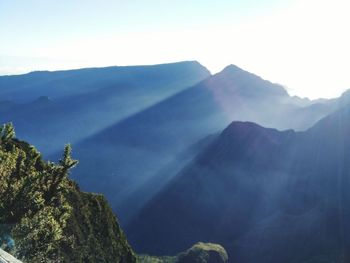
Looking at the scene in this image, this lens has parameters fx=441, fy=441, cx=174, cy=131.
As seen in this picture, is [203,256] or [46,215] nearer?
[46,215]

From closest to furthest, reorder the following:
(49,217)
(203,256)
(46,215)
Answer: (49,217), (46,215), (203,256)

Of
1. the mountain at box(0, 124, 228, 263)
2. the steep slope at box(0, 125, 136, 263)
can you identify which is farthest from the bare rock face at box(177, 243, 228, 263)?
the steep slope at box(0, 125, 136, 263)

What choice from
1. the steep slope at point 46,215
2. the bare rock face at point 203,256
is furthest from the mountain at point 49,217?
the bare rock face at point 203,256

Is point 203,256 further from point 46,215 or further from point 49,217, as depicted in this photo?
point 49,217

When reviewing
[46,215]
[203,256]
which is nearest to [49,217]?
[46,215]

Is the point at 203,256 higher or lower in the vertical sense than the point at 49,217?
lower

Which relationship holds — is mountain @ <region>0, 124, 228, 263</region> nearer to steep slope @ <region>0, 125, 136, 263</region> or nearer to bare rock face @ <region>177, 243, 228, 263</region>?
steep slope @ <region>0, 125, 136, 263</region>

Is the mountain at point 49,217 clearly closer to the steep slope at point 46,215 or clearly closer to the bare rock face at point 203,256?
the steep slope at point 46,215

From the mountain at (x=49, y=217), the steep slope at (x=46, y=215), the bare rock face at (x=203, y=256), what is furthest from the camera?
the bare rock face at (x=203, y=256)

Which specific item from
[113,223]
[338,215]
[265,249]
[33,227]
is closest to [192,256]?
[265,249]

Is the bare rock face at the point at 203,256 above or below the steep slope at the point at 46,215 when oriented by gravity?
below

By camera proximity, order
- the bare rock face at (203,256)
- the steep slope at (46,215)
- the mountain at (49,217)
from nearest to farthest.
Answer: the mountain at (49,217)
the steep slope at (46,215)
the bare rock face at (203,256)

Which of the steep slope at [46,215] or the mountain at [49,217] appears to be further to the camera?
the steep slope at [46,215]
